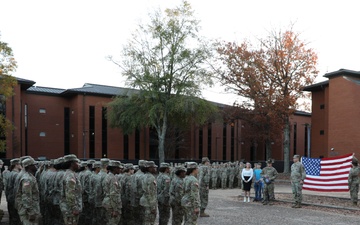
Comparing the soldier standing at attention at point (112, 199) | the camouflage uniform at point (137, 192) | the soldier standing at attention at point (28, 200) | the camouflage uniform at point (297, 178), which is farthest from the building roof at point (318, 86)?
the soldier standing at attention at point (28, 200)

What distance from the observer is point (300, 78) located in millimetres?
34969

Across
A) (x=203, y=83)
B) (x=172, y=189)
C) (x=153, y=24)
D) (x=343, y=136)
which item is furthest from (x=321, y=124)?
(x=172, y=189)

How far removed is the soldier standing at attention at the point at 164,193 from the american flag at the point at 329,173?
30.5 feet

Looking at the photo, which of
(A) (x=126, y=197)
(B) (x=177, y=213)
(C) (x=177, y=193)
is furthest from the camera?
(A) (x=126, y=197)

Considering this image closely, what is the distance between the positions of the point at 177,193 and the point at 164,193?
2.31ft

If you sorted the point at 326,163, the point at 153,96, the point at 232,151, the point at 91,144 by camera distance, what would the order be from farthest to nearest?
the point at 232,151 → the point at 91,144 → the point at 153,96 → the point at 326,163

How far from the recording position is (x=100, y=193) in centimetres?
956

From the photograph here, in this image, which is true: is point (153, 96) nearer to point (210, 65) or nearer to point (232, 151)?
point (210, 65)

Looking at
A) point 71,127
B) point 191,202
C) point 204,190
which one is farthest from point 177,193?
point 71,127

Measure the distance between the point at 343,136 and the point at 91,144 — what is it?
28.5 metres

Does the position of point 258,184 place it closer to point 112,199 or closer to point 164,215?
point 164,215

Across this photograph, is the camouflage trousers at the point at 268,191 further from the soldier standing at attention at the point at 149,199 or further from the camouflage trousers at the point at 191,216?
the soldier standing at attention at the point at 149,199

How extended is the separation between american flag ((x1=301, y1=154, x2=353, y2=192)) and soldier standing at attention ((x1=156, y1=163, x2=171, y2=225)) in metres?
9.29

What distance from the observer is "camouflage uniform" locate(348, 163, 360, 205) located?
52.7ft
